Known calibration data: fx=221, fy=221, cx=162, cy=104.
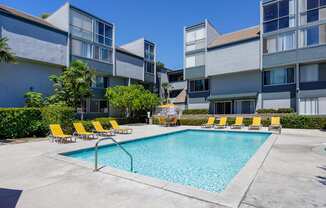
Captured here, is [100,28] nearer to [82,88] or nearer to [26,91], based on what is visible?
[82,88]

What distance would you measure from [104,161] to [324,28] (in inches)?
1036

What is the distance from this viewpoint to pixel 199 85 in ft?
115

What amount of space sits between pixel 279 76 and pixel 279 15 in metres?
7.25

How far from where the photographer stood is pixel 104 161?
980 cm

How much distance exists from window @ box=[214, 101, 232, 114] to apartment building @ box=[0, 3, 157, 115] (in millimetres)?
13817

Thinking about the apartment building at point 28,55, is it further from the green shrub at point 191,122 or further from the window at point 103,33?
the green shrub at point 191,122

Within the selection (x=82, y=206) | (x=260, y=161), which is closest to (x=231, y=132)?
(x=260, y=161)

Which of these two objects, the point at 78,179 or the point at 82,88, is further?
the point at 82,88

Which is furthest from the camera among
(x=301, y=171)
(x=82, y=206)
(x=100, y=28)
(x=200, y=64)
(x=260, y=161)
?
(x=200, y=64)

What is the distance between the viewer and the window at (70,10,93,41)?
88.5 feet

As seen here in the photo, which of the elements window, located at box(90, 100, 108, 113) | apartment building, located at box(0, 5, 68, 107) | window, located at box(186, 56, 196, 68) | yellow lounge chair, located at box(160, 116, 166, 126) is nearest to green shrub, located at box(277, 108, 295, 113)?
yellow lounge chair, located at box(160, 116, 166, 126)

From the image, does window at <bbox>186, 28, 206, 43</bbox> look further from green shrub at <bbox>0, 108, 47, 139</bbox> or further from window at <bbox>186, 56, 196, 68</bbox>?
green shrub at <bbox>0, 108, 47, 139</bbox>

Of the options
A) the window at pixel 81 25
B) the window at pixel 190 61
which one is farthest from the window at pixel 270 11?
the window at pixel 81 25

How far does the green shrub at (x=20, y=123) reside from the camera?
47.4 ft
